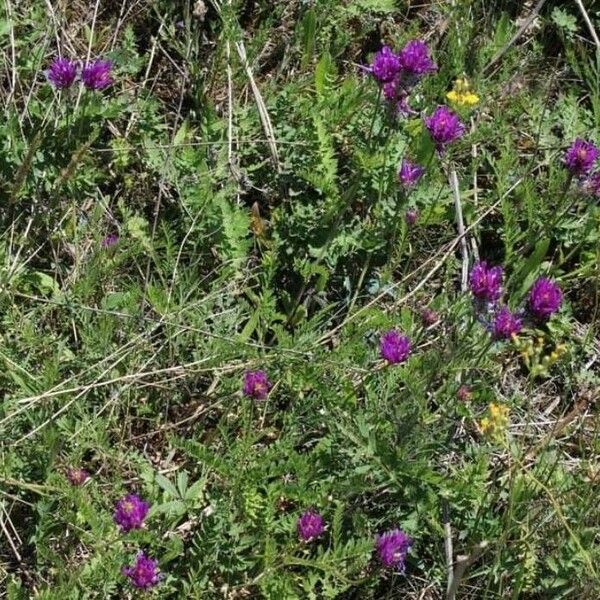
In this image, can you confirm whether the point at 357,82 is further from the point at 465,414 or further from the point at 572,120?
the point at 465,414

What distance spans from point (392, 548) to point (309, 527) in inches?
8.9

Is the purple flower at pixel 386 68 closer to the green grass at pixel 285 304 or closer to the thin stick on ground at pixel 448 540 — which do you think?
the green grass at pixel 285 304

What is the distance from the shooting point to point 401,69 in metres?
2.74

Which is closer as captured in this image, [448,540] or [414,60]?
[448,540]

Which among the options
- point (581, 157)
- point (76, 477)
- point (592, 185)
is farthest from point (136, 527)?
point (592, 185)

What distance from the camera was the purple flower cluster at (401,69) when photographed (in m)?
2.73

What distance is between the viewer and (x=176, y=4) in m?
3.51

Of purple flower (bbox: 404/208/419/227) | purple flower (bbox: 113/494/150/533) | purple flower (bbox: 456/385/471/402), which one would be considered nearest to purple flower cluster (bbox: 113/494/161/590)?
purple flower (bbox: 113/494/150/533)

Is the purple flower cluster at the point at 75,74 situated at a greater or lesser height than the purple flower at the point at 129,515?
greater

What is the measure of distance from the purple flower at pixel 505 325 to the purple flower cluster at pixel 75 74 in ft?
4.06

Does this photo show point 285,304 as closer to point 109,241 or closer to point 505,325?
point 109,241

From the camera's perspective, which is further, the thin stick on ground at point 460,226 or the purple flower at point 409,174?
the thin stick on ground at point 460,226

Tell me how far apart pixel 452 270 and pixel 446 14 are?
3.16 ft

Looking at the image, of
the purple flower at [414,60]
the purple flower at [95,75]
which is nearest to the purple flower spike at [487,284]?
the purple flower at [414,60]
